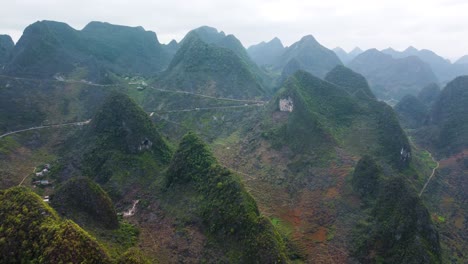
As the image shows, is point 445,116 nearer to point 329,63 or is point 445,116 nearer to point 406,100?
point 406,100

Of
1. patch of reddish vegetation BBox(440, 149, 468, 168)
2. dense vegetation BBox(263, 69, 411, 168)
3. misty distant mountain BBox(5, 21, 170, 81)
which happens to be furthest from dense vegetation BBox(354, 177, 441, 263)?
misty distant mountain BBox(5, 21, 170, 81)

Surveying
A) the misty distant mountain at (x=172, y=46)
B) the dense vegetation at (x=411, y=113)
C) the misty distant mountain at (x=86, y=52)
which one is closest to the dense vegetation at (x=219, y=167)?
the dense vegetation at (x=411, y=113)

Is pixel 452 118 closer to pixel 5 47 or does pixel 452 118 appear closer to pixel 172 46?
pixel 5 47

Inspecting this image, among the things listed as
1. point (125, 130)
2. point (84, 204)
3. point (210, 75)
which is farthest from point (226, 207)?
point (210, 75)

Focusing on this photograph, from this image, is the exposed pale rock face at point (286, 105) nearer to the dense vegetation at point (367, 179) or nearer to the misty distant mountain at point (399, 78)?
the dense vegetation at point (367, 179)

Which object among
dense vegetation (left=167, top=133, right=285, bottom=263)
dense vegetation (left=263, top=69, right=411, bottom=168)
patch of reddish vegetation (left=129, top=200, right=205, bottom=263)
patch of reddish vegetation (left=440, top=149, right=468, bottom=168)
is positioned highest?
dense vegetation (left=263, top=69, right=411, bottom=168)

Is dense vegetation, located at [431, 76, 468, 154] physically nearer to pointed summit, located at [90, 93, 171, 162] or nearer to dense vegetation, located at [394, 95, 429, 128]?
dense vegetation, located at [394, 95, 429, 128]
